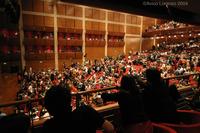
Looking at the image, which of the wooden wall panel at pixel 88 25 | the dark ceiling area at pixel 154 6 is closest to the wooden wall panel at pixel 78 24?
the wooden wall panel at pixel 88 25

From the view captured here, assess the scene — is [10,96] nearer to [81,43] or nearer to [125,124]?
[81,43]

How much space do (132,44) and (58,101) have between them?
28.2 m

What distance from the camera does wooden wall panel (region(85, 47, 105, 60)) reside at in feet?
78.7

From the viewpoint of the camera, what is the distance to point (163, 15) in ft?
11.9

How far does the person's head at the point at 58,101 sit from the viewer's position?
1.19m

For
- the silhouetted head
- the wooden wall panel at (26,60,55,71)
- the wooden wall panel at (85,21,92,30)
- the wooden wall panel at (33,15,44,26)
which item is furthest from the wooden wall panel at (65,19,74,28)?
the silhouetted head

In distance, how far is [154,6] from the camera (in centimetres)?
338

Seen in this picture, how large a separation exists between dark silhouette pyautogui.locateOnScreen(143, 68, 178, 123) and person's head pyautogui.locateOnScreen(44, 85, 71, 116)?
4.14ft

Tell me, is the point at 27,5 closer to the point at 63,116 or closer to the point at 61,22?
the point at 61,22

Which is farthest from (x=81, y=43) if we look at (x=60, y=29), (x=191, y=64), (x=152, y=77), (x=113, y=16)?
(x=152, y=77)

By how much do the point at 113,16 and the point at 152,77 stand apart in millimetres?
24790

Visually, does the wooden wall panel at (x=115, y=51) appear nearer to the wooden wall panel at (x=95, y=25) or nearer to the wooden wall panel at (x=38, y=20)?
the wooden wall panel at (x=95, y=25)

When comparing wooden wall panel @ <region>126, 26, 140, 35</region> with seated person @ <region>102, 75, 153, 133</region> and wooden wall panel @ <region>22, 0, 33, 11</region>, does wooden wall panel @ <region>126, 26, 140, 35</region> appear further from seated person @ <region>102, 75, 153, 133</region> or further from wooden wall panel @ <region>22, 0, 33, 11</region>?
seated person @ <region>102, 75, 153, 133</region>

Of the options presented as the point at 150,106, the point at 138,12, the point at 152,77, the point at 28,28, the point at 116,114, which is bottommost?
the point at 116,114
